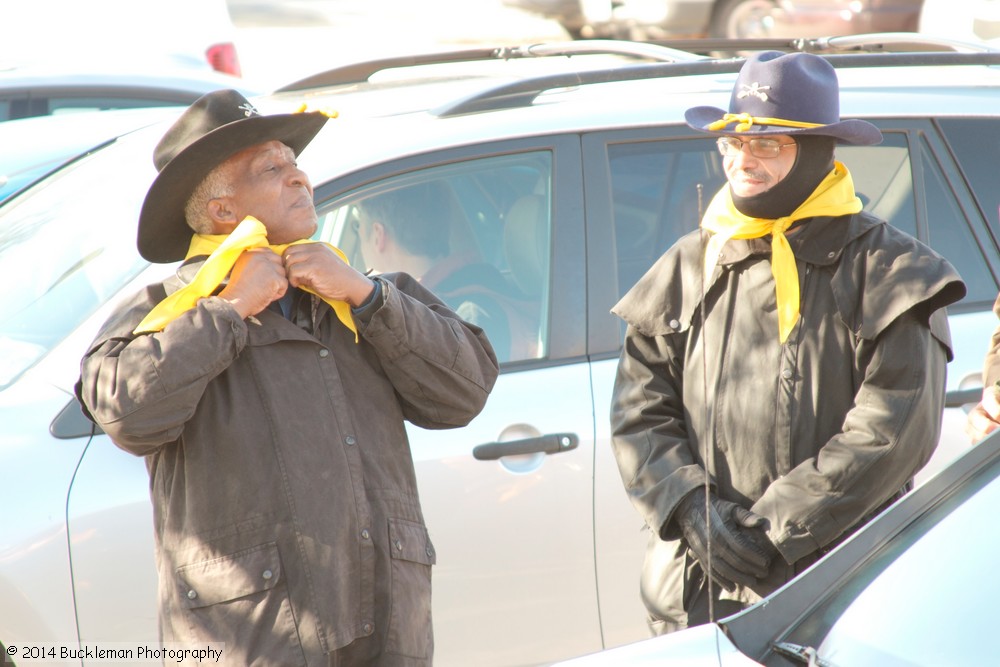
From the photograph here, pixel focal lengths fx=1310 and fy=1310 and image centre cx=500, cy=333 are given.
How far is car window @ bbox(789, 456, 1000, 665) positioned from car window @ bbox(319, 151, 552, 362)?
57.6 inches

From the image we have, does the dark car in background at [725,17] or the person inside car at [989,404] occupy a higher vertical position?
the person inside car at [989,404]

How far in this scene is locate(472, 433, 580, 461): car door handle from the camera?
3.47 metres

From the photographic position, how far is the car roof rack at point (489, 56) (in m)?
4.88

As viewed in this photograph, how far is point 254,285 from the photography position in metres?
2.52

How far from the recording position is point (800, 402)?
2.95 metres

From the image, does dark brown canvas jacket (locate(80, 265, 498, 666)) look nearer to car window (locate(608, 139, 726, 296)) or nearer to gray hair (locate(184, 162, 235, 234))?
gray hair (locate(184, 162, 235, 234))

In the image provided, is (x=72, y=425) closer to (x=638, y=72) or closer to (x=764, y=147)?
(x=764, y=147)

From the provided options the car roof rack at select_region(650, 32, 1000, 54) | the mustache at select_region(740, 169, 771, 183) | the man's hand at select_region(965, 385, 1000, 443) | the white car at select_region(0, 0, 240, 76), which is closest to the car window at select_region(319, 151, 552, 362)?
the mustache at select_region(740, 169, 771, 183)

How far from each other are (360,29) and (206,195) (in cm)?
1623

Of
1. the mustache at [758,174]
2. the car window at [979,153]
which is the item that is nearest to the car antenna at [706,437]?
the mustache at [758,174]

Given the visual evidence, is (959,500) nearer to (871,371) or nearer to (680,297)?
(871,371)

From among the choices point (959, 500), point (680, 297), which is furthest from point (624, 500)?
point (959, 500)

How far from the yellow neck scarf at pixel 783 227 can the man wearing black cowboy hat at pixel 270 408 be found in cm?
71

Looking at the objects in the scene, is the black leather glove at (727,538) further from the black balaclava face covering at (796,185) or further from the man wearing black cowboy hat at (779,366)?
the black balaclava face covering at (796,185)
